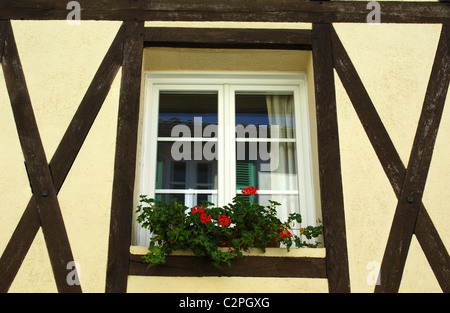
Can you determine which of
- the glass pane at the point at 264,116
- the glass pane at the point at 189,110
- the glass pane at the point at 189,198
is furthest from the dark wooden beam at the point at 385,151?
the glass pane at the point at 189,198

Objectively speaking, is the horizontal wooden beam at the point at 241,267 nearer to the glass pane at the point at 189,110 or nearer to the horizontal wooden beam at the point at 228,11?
the glass pane at the point at 189,110

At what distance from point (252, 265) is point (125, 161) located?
104cm

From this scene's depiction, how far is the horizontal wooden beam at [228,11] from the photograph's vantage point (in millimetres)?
3535

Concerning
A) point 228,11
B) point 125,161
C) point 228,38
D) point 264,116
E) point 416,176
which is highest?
point 228,11

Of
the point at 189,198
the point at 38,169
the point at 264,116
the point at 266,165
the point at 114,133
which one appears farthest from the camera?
the point at 264,116

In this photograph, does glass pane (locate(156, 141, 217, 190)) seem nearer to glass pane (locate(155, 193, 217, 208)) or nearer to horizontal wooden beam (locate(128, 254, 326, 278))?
glass pane (locate(155, 193, 217, 208))

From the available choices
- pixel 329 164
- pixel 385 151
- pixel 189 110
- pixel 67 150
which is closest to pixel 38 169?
pixel 67 150

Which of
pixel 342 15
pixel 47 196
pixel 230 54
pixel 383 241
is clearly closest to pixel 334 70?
pixel 342 15

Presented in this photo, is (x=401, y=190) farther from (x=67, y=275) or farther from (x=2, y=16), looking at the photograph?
(x=2, y=16)

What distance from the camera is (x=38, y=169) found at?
3074mm

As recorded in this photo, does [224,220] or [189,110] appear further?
[189,110]

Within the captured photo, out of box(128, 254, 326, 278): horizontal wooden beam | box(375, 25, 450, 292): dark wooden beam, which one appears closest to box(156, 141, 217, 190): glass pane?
box(128, 254, 326, 278): horizontal wooden beam

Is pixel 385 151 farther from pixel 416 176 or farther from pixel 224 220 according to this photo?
pixel 224 220

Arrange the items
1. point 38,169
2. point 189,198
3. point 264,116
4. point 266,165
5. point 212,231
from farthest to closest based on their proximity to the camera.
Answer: point 264,116, point 266,165, point 189,198, point 38,169, point 212,231
